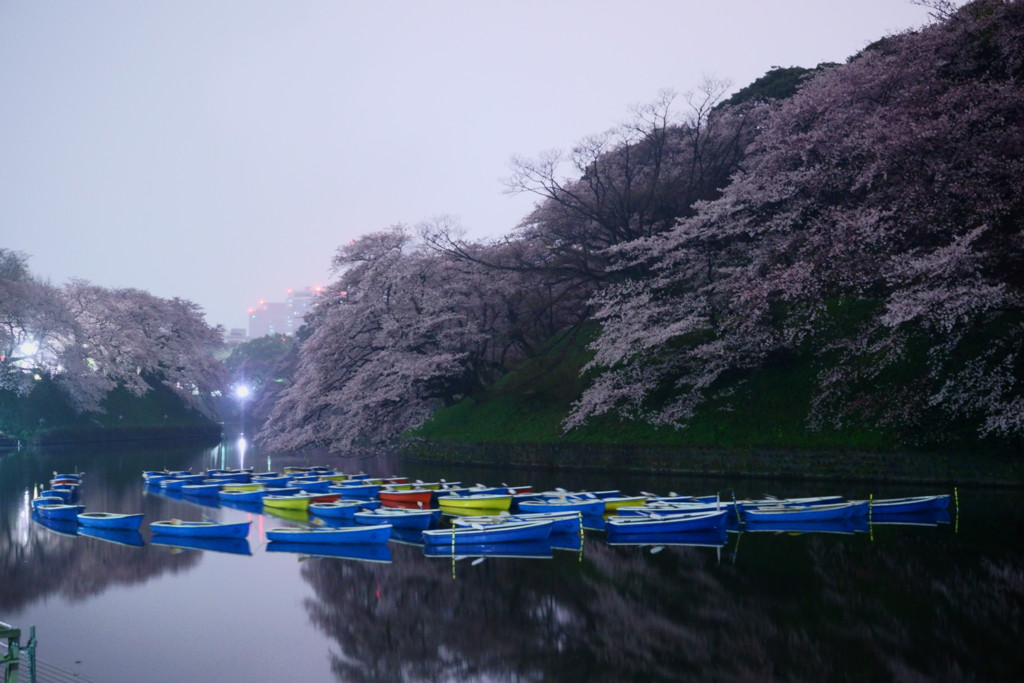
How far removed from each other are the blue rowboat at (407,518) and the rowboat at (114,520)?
6.16 metres

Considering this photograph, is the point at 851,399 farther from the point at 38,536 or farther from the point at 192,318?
the point at 192,318

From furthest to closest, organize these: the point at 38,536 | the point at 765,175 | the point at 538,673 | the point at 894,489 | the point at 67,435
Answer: the point at 67,435, the point at 765,175, the point at 894,489, the point at 38,536, the point at 538,673

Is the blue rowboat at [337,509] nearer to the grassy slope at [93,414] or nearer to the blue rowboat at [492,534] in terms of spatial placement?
the blue rowboat at [492,534]

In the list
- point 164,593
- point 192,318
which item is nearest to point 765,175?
point 164,593

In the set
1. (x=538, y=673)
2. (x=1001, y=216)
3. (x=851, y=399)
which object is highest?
(x=1001, y=216)

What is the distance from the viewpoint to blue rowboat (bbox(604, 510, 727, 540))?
19750mm

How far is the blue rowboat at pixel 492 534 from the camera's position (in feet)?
63.5

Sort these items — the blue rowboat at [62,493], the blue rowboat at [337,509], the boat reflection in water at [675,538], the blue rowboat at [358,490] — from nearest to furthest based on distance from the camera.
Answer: the boat reflection in water at [675,538] → the blue rowboat at [337,509] → the blue rowboat at [62,493] → the blue rowboat at [358,490]

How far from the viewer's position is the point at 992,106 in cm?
2561

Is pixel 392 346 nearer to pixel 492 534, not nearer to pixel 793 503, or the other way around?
pixel 492 534

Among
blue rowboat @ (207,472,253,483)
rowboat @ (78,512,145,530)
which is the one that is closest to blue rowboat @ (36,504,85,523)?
rowboat @ (78,512,145,530)

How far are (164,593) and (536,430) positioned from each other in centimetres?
2432

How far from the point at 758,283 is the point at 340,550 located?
55.5ft

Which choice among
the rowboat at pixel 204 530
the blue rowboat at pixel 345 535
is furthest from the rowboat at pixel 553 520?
the rowboat at pixel 204 530
